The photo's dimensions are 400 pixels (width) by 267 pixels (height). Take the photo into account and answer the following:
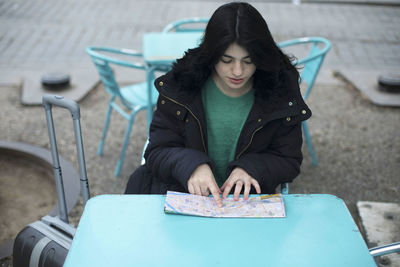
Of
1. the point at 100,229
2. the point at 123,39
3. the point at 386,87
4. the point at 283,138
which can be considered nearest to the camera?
the point at 100,229

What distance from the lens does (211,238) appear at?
4.42ft

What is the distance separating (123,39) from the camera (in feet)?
20.9

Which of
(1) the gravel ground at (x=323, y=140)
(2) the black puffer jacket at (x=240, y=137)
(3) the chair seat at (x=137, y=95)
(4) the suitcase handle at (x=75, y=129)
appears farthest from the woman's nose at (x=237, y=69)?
(1) the gravel ground at (x=323, y=140)

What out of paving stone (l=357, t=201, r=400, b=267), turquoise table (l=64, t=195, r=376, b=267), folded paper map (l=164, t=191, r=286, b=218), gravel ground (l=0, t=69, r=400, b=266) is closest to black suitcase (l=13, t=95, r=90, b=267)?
turquoise table (l=64, t=195, r=376, b=267)

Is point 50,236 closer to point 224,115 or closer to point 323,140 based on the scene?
point 224,115

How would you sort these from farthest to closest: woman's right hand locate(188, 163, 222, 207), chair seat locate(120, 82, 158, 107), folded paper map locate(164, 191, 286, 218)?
1. chair seat locate(120, 82, 158, 107)
2. woman's right hand locate(188, 163, 222, 207)
3. folded paper map locate(164, 191, 286, 218)

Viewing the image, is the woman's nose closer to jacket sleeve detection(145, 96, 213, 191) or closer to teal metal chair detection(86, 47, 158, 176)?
jacket sleeve detection(145, 96, 213, 191)

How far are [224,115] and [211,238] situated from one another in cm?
72

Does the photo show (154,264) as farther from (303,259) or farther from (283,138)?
(283,138)

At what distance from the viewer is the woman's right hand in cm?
159

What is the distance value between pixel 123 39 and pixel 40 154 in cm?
319

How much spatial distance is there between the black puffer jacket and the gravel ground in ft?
4.46

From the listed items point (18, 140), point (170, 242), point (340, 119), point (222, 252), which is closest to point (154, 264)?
point (170, 242)

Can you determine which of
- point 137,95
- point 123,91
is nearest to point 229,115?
point 137,95
